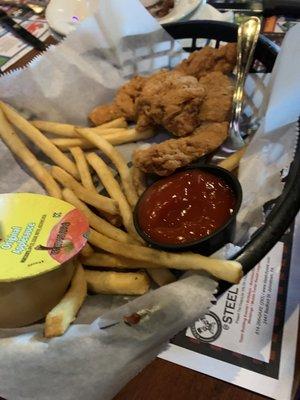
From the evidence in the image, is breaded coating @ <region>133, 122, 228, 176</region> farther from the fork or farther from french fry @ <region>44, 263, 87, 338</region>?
french fry @ <region>44, 263, 87, 338</region>

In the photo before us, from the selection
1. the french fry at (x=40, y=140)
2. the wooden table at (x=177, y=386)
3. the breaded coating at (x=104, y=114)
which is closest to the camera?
the wooden table at (x=177, y=386)

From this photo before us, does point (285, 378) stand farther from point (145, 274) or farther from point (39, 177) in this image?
point (39, 177)

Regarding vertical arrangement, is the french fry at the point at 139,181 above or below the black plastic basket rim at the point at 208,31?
below

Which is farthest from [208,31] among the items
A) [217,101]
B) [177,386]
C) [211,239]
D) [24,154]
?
[177,386]

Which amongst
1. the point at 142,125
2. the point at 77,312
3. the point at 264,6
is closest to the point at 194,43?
the point at 264,6

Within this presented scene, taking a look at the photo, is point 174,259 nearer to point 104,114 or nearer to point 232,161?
point 232,161

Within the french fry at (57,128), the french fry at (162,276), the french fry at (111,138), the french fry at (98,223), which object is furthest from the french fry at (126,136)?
the french fry at (162,276)

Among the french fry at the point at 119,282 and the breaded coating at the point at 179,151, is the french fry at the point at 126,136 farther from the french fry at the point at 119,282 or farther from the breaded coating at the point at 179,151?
the french fry at the point at 119,282

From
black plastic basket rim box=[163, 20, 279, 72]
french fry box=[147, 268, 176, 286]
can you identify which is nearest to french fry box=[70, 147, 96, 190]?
french fry box=[147, 268, 176, 286]
